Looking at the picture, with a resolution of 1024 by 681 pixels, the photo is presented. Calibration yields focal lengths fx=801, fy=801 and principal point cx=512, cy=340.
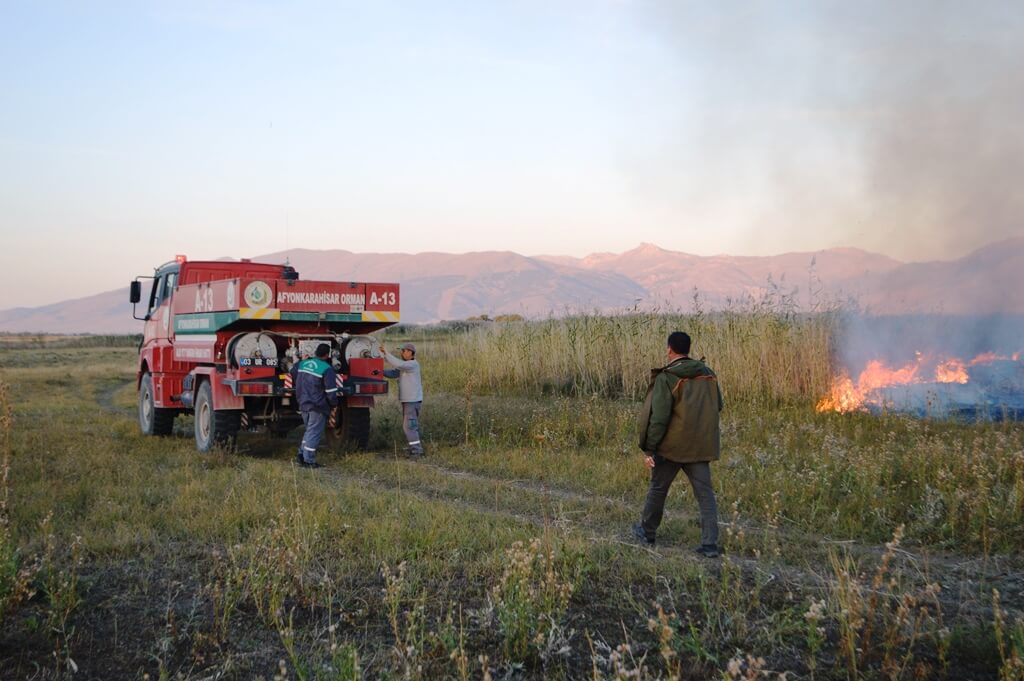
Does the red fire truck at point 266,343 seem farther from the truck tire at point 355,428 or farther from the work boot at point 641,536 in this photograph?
the work boot at point 641,536

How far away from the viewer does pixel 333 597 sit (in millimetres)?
5559

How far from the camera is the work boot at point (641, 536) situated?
7.06 m

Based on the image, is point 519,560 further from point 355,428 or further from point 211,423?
point 211,423

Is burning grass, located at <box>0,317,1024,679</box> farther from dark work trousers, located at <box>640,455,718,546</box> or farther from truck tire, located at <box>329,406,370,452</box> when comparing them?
truck tire, located at <box>329,406,370,452</box>

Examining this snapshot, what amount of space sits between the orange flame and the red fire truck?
7.71m

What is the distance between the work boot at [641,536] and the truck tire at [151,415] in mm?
10173

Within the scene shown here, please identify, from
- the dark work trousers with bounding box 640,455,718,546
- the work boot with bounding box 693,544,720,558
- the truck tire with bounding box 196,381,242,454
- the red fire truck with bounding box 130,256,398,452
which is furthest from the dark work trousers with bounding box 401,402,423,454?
the work boot with bounding box 693,544,720,558

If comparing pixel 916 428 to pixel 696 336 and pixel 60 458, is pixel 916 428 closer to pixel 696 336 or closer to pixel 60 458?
pixel 696 336

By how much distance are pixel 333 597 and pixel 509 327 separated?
52.7 ft

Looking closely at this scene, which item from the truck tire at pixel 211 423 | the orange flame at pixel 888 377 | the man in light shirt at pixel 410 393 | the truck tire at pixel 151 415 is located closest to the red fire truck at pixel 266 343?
the truck tire at pixel 211 423

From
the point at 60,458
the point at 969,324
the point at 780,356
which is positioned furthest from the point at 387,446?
the point at 969,324

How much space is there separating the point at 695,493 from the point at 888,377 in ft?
33.7

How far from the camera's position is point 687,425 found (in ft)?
21.7

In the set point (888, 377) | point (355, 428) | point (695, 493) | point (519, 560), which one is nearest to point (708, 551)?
point (695, 493)
